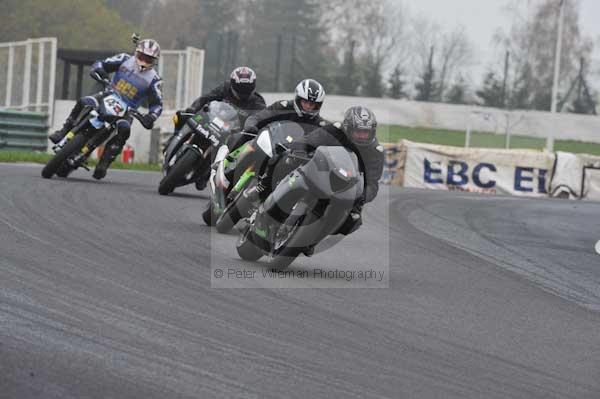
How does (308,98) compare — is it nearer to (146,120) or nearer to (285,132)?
(285,132)

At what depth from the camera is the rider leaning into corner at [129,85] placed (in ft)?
48.5

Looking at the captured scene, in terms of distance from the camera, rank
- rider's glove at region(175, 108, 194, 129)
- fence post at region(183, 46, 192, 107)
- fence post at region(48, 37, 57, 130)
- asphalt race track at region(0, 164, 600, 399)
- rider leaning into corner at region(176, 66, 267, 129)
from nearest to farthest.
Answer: asphalt race track at region(0, 164, 600, 399)
rider leaning into corner at region(176, 66, 267, 129)
rider's glove at region(175, 108, 194, 129)
fence post at region(48, 37, 57, 130)
fence post at region(183, 46, 192, 107)

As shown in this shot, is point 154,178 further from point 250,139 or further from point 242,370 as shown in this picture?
point 242,370

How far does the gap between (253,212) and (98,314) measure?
353cm

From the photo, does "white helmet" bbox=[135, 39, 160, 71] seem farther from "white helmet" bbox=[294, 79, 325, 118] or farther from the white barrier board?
the white barrier board

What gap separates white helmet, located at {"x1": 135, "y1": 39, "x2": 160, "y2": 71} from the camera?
583 inches

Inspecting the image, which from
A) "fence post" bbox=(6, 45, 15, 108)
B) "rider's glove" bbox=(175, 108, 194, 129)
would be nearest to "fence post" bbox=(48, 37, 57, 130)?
"fence post" bbox=(6, 45, 15, 108)

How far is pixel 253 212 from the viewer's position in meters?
9.27

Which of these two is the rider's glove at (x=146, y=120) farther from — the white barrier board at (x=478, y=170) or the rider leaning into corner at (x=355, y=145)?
the white barrier board at (x=478, y=170)

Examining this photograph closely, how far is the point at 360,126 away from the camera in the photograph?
326 inches

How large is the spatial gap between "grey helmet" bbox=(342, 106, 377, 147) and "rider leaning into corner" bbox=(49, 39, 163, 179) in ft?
22.1

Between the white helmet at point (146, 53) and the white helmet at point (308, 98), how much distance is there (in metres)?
5.69

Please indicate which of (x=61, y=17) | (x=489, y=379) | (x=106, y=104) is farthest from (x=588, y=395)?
(x=61, y=17)

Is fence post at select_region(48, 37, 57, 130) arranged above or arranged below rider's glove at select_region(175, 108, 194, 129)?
above
